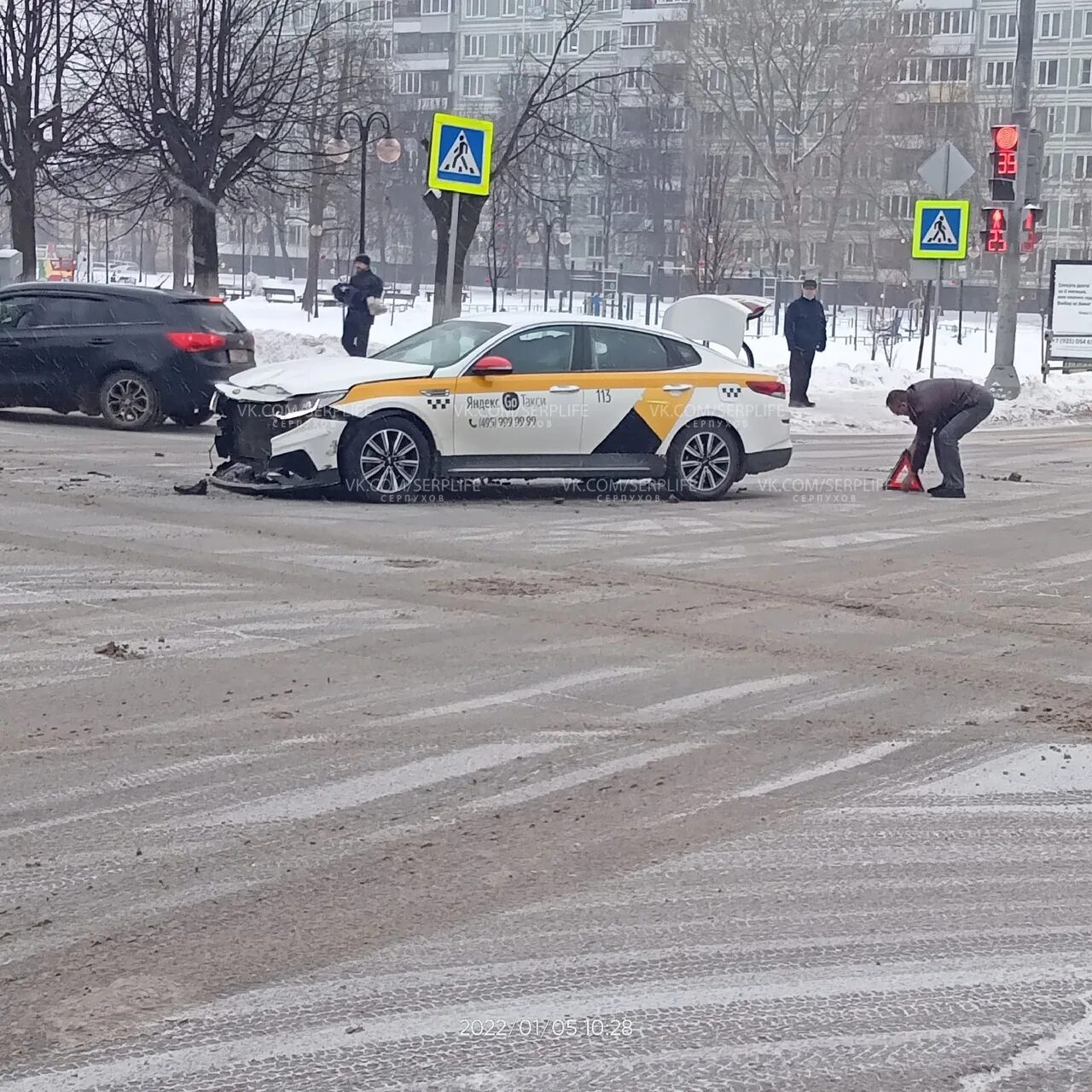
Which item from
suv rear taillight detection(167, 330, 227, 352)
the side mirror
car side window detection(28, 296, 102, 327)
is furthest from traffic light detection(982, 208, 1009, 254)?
the side mirror

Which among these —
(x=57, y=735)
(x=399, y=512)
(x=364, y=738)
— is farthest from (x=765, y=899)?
(x=399, y=512)

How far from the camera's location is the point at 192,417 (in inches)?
730

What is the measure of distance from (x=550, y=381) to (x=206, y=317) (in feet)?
20.6

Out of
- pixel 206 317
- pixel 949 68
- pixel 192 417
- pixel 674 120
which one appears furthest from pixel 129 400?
pixel 949 68

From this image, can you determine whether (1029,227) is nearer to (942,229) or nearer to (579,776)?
(942,229)

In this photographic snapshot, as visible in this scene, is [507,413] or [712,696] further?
[507,413]

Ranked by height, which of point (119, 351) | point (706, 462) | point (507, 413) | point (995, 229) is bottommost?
point (706, 462)

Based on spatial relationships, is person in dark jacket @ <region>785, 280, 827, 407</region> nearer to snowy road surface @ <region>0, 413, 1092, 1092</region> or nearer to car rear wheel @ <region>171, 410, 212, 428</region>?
car rear wheel @ <region>171, 410, 212, 428</region>

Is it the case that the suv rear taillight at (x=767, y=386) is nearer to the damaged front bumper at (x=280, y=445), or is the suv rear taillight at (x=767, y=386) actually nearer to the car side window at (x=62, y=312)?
the damaged front bumper at (x=280, y=445)

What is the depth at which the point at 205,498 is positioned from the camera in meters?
12.9

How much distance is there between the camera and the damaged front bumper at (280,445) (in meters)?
12.5

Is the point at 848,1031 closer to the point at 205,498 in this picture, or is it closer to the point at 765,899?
the point at 765,899

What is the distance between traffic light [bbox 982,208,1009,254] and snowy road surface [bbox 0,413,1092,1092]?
1814 cm

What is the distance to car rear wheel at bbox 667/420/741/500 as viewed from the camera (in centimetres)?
1397
